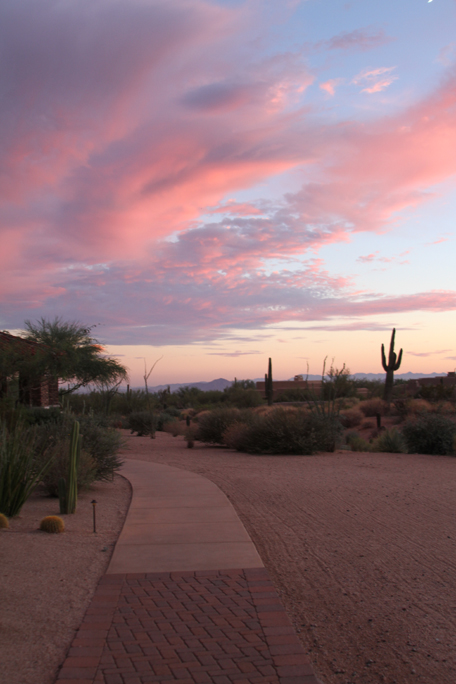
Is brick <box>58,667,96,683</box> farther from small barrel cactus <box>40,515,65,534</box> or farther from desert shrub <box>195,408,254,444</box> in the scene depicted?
desert shrub <box>195,408,254,444</box>

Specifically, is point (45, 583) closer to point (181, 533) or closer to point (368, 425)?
point (181, 533)

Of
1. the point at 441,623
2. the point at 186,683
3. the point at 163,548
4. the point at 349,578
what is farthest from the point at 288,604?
the point at 163,548

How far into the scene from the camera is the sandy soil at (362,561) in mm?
4180

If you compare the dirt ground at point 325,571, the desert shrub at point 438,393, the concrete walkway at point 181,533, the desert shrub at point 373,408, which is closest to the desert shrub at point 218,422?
the dirt ground at point 325,571

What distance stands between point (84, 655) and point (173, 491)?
6.42 m

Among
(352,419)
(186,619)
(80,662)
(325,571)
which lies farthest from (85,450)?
(352,419)

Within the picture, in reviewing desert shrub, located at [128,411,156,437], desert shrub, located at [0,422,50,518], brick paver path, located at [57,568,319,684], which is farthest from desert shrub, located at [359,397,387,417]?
brick paver path, located at [57,568,319,684]

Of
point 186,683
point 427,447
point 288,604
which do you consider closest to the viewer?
point 186,683

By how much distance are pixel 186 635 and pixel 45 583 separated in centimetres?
181

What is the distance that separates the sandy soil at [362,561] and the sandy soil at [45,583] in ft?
6.14

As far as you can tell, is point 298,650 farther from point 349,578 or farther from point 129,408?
point 129,408

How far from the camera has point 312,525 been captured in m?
7.94

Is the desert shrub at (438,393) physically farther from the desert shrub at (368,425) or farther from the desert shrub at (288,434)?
the desert shrub at (288,434)

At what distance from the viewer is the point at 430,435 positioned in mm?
17812
